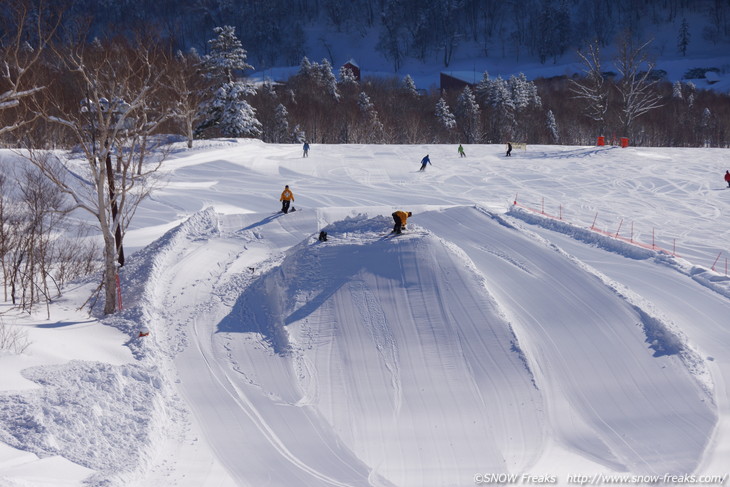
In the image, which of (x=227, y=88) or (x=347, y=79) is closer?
(x=227, y=88)

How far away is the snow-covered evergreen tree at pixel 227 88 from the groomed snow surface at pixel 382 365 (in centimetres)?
2625

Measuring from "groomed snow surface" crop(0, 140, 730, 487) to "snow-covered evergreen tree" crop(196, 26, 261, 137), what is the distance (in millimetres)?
26245

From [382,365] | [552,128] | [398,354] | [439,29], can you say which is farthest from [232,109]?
[439,29]

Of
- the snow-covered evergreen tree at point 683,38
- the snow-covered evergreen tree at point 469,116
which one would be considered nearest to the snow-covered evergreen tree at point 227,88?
the snow-covered evergreen tree at point 469,116

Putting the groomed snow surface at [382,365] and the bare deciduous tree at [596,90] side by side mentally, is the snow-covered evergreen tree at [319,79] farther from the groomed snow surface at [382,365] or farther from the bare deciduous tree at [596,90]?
the groomed snow surface at [382,365]

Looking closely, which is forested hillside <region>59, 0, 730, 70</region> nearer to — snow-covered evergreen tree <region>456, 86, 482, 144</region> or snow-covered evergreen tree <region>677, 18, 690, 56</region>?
snow-covered evergreen tree <region>677, 18, 690, 56</region>

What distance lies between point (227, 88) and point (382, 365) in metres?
38.2

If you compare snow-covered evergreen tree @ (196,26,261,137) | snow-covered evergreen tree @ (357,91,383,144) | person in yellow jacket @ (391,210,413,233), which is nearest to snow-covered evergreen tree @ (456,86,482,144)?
snow-covered evergreen tree @ (357,91,383,144)

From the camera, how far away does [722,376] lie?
11.6 metres

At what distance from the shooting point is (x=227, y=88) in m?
45.9

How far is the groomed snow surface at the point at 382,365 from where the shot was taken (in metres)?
9.20

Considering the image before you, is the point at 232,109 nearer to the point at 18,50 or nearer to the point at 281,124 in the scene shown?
the point at 281,124

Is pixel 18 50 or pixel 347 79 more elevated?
pixel 347 79

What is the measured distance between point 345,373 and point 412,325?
6.63ft
